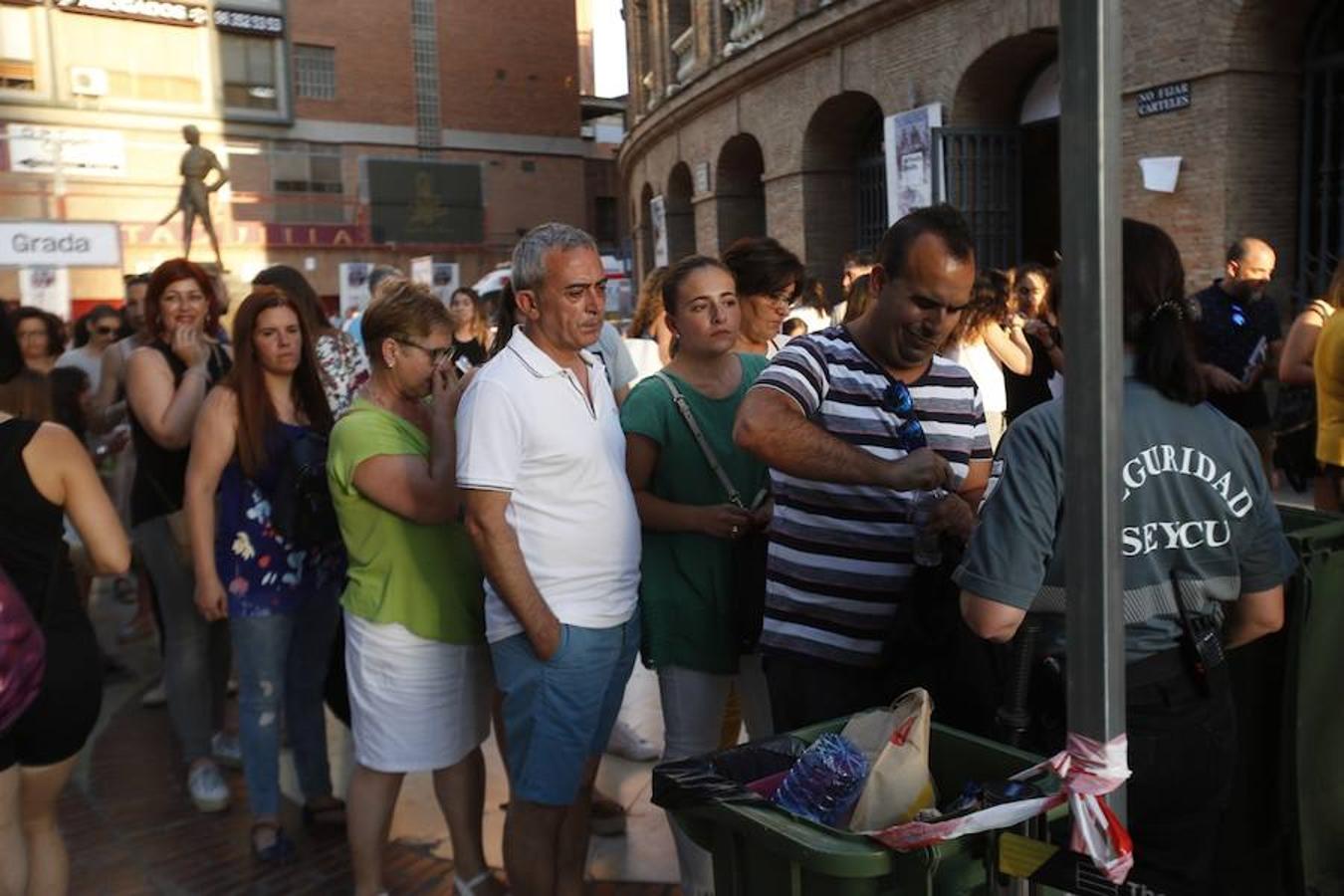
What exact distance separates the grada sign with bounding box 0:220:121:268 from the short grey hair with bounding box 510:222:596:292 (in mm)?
10408

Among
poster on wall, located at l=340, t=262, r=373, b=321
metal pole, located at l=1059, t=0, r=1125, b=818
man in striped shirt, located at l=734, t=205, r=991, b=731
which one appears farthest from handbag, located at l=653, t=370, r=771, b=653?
poster on wall, located at l=340, t=262, r=373, b=321

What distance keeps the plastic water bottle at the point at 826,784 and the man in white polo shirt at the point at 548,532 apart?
41.5 inches

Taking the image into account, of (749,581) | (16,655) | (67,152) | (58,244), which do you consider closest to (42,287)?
(58,244)

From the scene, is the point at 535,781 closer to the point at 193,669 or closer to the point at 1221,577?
the point at 1221,577

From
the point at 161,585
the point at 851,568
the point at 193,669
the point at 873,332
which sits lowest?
the point at 193,669

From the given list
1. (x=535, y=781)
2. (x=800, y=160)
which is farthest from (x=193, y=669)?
(x=800, y=160)

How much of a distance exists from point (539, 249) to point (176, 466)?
2.41m

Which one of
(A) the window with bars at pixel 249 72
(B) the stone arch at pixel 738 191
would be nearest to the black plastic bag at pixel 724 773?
(B) the stone arch at pixel 738 191

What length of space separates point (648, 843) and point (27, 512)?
227 centimetres

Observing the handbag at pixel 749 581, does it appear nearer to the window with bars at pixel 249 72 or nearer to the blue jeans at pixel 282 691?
the blue jeans at pixel 282 691

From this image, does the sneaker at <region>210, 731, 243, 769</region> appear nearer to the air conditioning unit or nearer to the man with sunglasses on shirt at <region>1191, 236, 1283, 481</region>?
the man with sunglasses on shirt at <region>1191, 236, 1283, 481</region>

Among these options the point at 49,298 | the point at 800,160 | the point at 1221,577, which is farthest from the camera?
the point at 800,160

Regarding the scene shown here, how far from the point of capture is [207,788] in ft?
14.7

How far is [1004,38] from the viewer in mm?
12125
